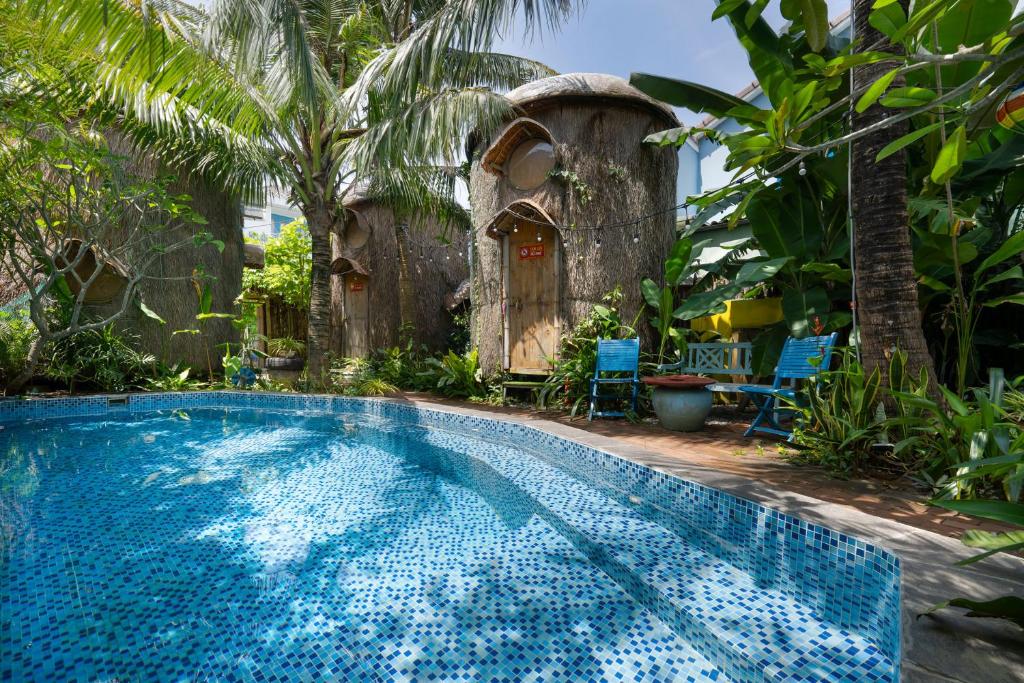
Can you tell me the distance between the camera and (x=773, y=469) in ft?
11.9

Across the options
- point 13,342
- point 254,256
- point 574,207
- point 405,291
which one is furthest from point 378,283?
point 13,342

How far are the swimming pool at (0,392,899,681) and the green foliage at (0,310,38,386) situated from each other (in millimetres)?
4075

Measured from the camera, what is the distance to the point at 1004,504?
1465 millimetres

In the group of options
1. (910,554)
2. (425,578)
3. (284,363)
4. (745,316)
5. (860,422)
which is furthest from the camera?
(284,363)

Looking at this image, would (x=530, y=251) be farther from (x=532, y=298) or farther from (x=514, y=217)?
(x=532, y=298)

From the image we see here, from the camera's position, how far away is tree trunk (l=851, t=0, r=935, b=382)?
3.50m

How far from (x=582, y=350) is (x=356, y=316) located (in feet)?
25.0

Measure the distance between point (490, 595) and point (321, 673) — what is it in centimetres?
88

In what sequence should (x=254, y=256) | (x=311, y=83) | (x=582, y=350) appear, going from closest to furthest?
1. (x=311, y=83)
2. (x=582, y=350)
3. (x=254, y=256)

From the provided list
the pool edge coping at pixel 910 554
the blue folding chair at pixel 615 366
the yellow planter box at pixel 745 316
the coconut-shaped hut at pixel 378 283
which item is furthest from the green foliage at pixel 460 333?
the pool edge coping at pixel 910 554

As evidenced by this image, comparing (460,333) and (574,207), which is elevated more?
(574,207)

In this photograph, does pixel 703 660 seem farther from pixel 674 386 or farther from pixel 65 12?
pixel 65 12

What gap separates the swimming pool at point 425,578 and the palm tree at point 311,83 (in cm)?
530

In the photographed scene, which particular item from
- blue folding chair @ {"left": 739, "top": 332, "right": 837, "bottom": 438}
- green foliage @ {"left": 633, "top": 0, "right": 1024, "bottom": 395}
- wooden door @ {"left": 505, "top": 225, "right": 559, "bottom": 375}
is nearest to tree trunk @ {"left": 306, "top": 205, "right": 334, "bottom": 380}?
wooden door @ {"left": 505, "top": 225, "right": 559, "bottom": 375}
